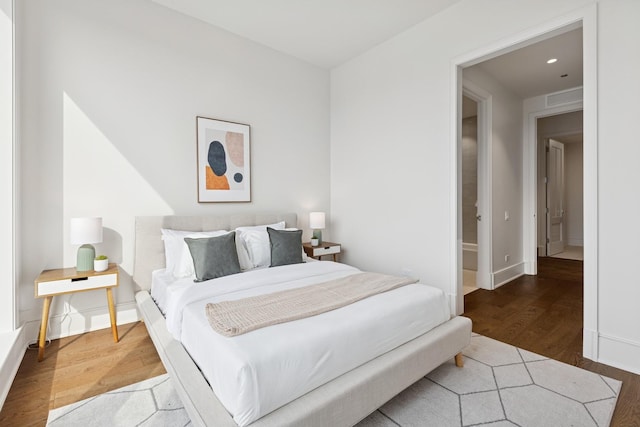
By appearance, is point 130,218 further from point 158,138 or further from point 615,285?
point 615,285

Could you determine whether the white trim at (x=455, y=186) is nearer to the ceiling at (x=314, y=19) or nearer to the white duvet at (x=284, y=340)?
the ceiling at (x=314, y=19)

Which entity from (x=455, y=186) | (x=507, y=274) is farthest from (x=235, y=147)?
(x=507, y=274)

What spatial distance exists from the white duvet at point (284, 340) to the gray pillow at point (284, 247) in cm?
70

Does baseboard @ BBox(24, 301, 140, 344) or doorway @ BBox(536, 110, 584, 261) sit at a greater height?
doorway @ BBox(536, 110, 584, 261)

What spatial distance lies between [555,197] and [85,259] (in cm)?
849

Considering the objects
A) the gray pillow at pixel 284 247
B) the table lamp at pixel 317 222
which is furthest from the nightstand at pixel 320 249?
the gray pillow at pixel 284 247

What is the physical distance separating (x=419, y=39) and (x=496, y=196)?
2.39 m

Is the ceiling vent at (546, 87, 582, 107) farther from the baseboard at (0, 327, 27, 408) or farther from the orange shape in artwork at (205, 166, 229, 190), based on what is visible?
the baseboard at (0, 327, 27, 408)

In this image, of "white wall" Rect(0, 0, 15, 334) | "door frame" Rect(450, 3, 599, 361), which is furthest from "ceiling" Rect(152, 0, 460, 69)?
"white wall" Rect(0, 0, 15, 334)

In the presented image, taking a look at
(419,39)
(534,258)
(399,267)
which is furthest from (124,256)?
(534,258)

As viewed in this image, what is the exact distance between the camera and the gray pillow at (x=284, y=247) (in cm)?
318

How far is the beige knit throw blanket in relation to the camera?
5.50ft

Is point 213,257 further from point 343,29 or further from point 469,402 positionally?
point 343,29

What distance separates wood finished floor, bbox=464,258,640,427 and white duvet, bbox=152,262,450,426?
3.33 feet
